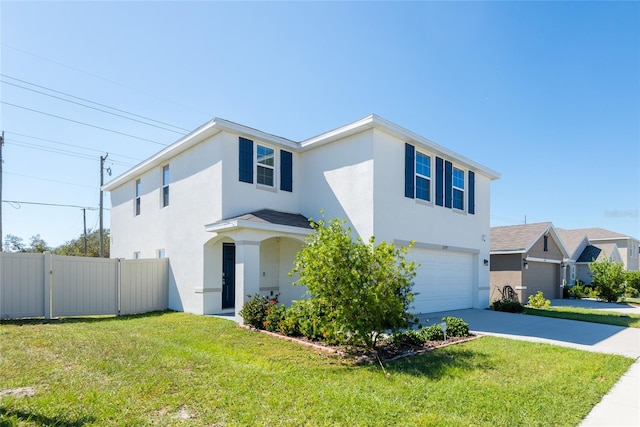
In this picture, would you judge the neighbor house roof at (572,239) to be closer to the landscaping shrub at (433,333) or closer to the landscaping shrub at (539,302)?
the landscaping shrub at (539,302)

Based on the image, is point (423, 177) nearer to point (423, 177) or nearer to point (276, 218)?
point (423, 177)

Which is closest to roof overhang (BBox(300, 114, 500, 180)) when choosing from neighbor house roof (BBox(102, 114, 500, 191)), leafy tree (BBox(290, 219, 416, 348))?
neighbor house roof (BBox(102, 114, 500, 191))

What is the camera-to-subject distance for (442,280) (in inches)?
573

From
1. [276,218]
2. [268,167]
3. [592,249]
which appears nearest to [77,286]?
[276,218]

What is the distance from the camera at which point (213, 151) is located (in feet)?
41.4

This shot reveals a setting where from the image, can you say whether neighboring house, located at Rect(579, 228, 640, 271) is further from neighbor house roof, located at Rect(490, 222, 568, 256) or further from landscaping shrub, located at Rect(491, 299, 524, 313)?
landscaping shrub, located at Rect(491, 299, 524, 313)

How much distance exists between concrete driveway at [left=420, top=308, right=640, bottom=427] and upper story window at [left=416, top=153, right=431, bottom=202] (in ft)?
14.5

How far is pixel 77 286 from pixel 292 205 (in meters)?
7.71

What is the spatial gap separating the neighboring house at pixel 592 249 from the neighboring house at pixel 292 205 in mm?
17149

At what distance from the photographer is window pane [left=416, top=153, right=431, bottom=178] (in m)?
13.6

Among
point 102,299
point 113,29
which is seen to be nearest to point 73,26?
point 113,29

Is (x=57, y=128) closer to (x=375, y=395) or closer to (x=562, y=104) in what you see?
(x=375, y=395)

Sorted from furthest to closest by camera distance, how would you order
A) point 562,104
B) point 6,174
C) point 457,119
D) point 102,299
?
point 6,174, point 457,119, point 562,104, point 102,299

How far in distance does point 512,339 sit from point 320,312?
532cm
